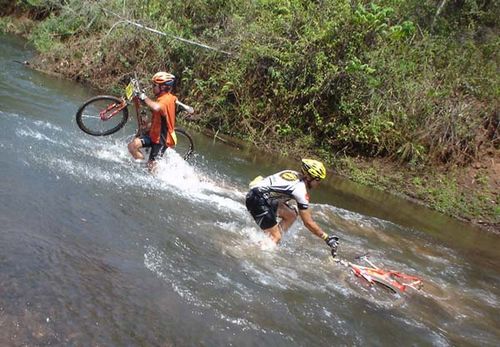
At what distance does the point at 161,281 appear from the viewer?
6.04 meters

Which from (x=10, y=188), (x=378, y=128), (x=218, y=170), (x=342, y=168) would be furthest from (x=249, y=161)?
(x=10, y=188)

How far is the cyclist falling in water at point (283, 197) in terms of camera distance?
7.96 m

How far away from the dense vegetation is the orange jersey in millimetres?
6342

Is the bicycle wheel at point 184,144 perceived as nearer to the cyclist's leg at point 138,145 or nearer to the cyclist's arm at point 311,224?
the cyclist's leg at point 138,145

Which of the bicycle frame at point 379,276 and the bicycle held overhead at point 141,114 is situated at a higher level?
the bicycle held overhead at point 141,114

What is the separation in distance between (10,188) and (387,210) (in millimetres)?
8511

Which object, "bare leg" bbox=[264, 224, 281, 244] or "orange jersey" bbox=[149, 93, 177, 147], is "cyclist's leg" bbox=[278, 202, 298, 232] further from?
"orange jersey" bbox=[149, 93, 177, 147]

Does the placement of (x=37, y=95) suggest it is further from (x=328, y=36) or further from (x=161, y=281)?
(x=161, y=281)

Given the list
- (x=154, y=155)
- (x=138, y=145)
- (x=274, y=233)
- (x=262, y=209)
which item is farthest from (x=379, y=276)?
(x=138, y=145)

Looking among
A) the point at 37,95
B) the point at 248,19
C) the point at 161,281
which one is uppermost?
the point at 248,19

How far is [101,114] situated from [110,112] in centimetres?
17

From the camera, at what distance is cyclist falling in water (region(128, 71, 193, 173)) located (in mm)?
9469

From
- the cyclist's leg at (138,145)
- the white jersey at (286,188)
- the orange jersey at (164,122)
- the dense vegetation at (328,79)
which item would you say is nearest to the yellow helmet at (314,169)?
the white jersey at (286,188)

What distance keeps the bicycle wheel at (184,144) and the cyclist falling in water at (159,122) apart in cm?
141
